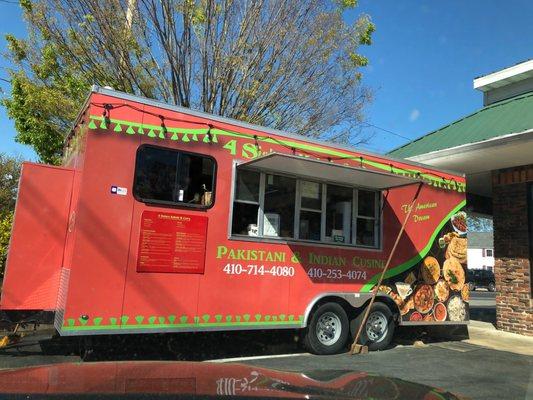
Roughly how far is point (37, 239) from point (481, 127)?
371 inches

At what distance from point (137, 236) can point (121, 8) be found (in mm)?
7150

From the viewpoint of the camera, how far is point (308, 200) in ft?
28.4

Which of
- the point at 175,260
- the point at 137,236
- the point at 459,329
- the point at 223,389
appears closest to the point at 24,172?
the point at 137,236

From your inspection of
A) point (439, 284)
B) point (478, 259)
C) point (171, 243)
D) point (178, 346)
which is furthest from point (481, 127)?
point (478, 259)

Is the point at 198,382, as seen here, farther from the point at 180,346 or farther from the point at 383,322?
the point at 383,322

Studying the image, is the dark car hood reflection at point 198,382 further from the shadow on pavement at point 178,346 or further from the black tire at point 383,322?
the black tire at point 383,322

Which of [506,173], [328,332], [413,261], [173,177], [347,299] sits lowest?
[328,332]

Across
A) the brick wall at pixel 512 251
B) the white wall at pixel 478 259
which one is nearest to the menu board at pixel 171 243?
the brick wall at pixel 512 251

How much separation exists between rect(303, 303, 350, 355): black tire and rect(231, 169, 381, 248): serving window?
113cm

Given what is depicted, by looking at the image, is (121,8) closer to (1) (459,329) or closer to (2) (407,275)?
(2) (407,275)

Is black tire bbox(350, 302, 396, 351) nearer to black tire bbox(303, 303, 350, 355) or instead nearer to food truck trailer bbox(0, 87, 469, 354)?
food truck trailer bbox(0, 87, 469, 354)

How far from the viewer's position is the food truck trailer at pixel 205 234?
6547mm

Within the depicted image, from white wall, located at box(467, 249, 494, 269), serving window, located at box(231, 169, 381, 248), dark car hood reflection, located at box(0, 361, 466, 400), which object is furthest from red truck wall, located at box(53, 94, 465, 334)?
white wall, located at box(467, 249, 494, 269)

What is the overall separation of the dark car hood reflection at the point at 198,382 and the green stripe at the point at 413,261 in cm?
613
